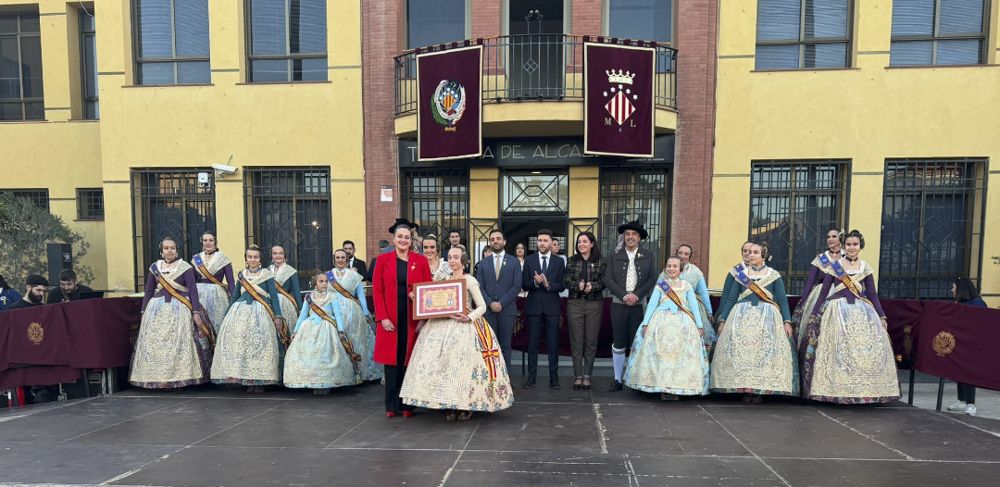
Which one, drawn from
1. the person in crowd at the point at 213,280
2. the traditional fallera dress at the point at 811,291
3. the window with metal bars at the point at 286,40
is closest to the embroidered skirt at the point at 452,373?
the person in crowd at the point at 213,280

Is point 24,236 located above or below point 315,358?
above

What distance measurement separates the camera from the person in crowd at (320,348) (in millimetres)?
6176

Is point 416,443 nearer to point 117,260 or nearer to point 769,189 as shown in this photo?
point 769,189

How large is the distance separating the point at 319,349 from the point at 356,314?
28.2 inches

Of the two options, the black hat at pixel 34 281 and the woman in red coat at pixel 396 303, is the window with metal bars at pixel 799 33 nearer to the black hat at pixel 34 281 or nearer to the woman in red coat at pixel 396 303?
the woman in red coat at pixel 396 303

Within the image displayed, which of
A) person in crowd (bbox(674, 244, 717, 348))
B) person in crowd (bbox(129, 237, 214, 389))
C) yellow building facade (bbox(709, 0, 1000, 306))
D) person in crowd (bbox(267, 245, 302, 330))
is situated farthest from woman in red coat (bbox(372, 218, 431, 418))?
yellow building facade (bbox(709, 0, 1000, 306))

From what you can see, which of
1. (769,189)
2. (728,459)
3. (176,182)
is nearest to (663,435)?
(728,459)

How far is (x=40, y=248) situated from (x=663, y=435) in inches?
481

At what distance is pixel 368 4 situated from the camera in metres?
10.1

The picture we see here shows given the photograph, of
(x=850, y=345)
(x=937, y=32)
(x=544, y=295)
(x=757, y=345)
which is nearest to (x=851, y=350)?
(x=850, y=345)

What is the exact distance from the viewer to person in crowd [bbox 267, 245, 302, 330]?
667 cm

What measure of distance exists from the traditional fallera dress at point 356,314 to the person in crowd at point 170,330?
1.67 m

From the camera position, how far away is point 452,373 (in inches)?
197

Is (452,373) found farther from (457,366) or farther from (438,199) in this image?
(438,199)
